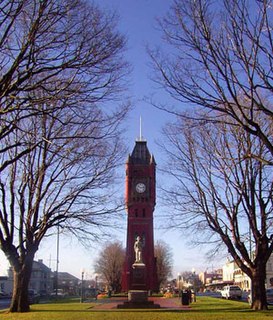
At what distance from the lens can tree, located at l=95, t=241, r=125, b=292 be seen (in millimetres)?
90762

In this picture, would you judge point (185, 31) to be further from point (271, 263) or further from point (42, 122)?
point (271, 263)

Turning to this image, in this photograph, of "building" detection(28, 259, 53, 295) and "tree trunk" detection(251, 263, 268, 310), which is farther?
"building" detection(28, 259, 53, 295)

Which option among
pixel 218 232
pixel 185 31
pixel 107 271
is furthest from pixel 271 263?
pixel 185 31

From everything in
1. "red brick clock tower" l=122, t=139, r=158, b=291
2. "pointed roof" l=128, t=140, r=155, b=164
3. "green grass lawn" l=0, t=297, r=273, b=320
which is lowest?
"green grass lawn" l=0, t=297, r=273, b=320

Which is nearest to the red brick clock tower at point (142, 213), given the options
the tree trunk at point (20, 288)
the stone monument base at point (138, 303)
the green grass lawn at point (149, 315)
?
the stone monument base at point (138, 303)

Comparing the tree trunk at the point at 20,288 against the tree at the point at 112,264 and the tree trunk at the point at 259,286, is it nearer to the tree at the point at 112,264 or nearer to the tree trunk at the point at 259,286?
the tree trunk at the point at 259,286

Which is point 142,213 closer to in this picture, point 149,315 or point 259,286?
point 259,286

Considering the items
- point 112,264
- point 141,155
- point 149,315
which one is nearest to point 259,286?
point 149,315

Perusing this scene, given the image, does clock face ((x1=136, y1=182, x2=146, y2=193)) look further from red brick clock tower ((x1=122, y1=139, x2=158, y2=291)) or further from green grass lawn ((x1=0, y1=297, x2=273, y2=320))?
green grass lawn ((x1=0, y1=297, x2=273, y2=320))

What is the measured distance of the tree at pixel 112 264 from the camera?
90.8 metres

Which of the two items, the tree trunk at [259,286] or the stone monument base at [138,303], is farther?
the stone monument base at [138,303]

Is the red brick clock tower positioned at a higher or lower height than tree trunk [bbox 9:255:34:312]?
higher

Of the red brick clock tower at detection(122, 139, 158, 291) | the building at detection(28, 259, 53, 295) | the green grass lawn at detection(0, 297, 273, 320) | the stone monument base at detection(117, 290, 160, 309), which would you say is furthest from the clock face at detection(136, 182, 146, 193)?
the building at detection(28, 259, 53, 295)

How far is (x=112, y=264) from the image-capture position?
93250 millimetres
